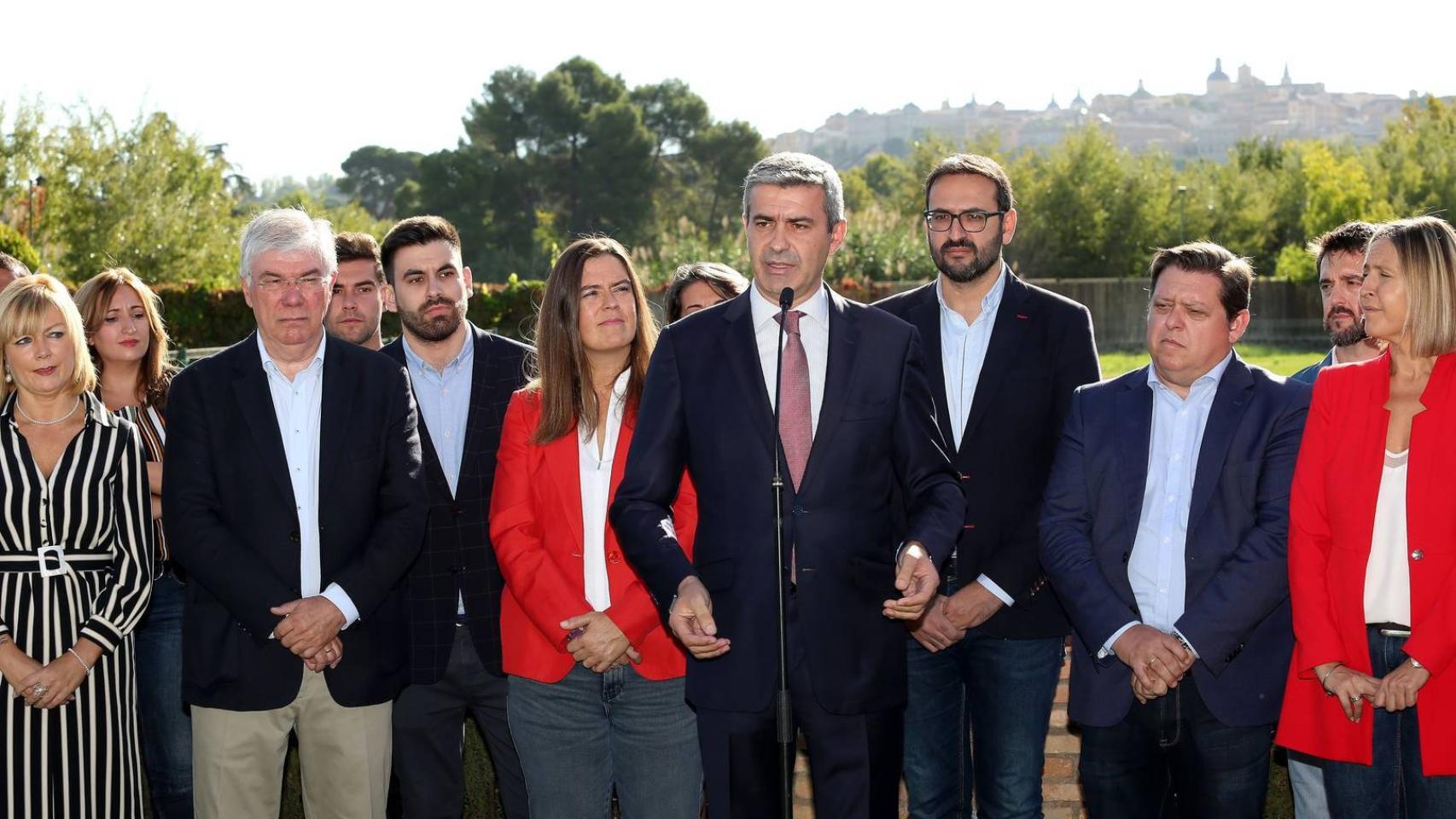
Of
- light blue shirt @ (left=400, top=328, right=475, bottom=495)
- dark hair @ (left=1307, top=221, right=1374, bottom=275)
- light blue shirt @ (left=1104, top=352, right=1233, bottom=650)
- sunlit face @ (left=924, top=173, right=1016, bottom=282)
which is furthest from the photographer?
dark hair @ (left=1307, top=221, right=1374, bottom=275)

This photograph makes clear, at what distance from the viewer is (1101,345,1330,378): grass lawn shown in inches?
874

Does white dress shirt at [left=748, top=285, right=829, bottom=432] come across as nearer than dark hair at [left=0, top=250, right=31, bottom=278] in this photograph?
Yes

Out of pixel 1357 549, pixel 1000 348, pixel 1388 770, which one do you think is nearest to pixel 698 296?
pixel 1000 348

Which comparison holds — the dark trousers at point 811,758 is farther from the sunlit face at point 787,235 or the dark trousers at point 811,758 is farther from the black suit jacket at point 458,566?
the black suit jacket at point 458,566

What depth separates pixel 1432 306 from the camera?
3.57 m

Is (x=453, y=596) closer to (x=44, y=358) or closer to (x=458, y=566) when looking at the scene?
(x=458, y=566)

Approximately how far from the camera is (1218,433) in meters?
3.82

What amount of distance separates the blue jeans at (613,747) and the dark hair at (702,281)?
1527mm

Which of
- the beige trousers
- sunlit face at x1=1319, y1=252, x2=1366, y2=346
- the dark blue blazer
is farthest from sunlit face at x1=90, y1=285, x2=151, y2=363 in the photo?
sunlit face at x1=1319, y1=252, x2=1366, y2=346

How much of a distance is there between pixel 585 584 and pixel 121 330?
197 centimetres

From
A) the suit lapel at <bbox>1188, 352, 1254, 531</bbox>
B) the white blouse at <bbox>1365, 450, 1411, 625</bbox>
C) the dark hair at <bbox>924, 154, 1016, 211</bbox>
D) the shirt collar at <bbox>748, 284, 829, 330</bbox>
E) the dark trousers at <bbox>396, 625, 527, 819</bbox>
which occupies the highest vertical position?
the dark hair at <bbox>924, 154, 1016, 211</bbox>

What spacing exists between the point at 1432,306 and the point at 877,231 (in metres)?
23.1

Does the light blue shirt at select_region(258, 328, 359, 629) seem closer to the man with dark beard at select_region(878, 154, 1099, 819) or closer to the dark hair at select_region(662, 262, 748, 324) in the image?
the dark hair at select_region(662, 262, 748, 324)

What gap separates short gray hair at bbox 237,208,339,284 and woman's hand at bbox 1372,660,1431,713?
312 cm
